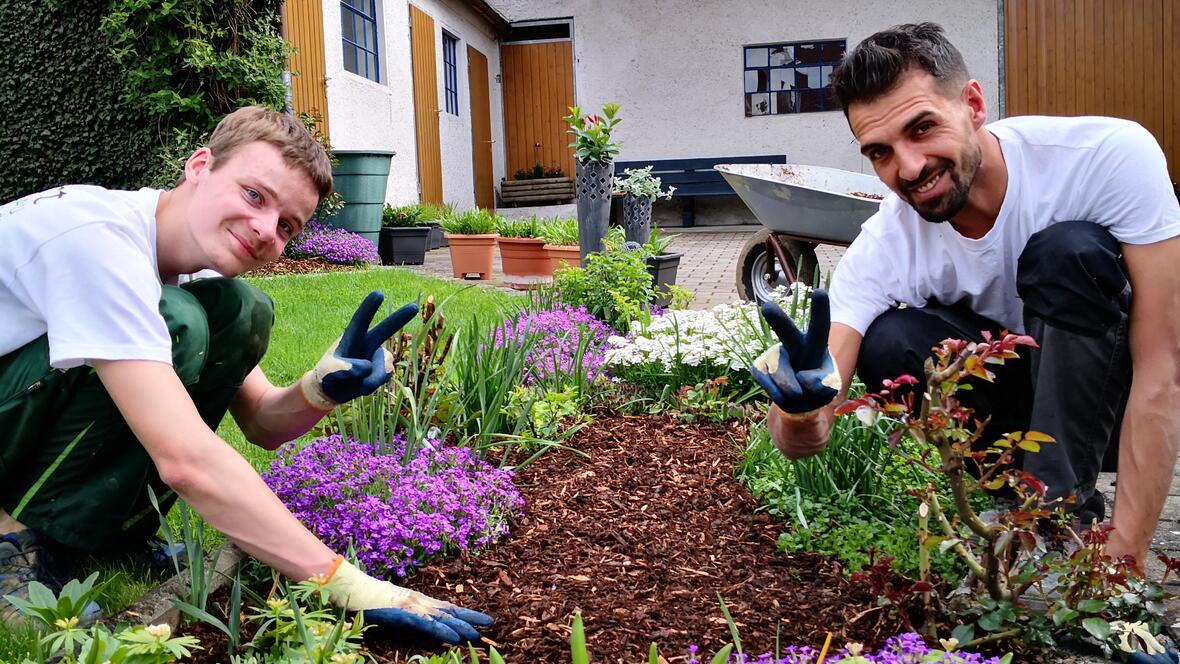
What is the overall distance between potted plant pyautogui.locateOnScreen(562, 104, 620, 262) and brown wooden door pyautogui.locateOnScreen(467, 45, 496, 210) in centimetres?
1055

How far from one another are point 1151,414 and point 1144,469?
108mm

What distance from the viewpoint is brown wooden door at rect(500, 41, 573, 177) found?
668 inches

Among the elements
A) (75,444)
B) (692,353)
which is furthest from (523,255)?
(75,444)

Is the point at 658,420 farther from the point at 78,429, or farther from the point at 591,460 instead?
the point at 78,429

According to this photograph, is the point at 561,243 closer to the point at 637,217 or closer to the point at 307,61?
the point at 637,217

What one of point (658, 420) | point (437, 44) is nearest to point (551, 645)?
point (658, 420)

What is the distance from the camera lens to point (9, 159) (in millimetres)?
10172

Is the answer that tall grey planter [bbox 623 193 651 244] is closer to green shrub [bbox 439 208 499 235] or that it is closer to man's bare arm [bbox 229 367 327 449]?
green shrub [bbox 439 208 499 235]

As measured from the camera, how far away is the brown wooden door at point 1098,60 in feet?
48.2

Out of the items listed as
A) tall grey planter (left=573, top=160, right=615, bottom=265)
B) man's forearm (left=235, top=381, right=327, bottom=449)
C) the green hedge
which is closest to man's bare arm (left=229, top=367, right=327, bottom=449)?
man's forearm (left=235, top=381, right=327, bottom=449)

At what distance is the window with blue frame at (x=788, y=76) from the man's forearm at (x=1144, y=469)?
14.7m

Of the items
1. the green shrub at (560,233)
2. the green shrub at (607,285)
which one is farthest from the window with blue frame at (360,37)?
the green shrub at (607,285)

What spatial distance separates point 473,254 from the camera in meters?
8.46

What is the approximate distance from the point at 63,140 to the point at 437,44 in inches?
225
